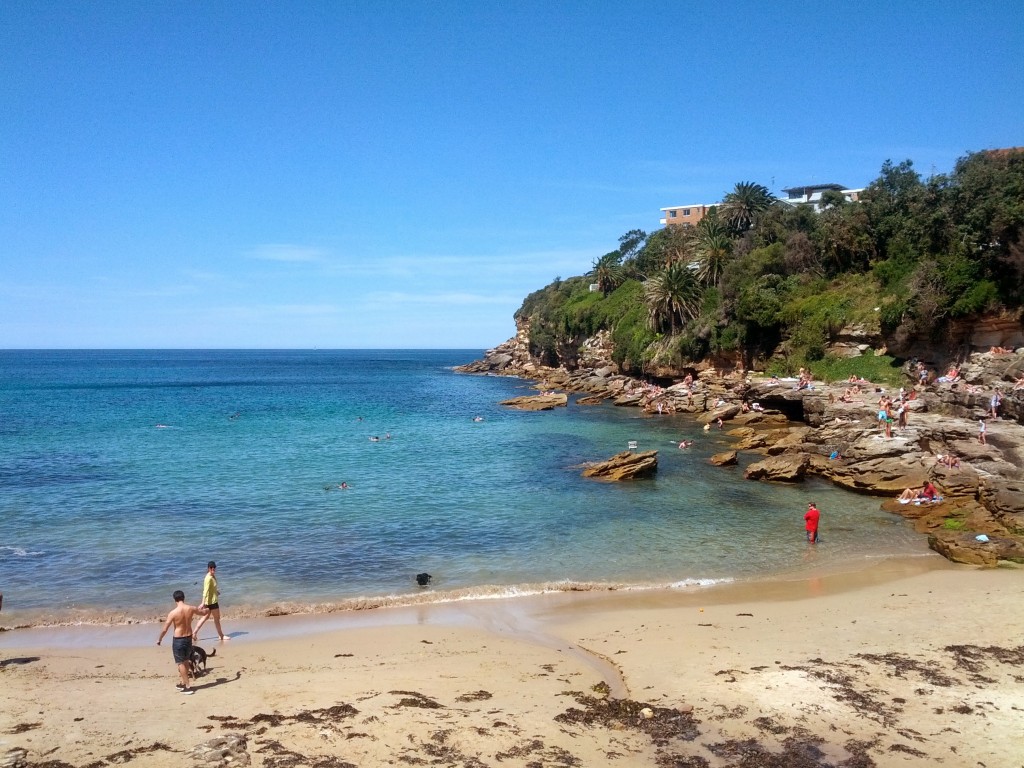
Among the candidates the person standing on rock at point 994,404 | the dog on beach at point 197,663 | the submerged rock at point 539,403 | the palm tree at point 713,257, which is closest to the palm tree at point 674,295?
the palm tree at point 713,257

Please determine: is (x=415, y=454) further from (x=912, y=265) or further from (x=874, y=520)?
(x=912, y=265)

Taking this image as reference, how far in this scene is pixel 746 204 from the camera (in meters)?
64.9

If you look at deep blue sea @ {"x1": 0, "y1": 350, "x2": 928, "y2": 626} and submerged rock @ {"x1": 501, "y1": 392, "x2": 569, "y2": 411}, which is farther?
submerged rock @ {"x1": 501, "y1": 392, "x2": 569, "y2": 411}

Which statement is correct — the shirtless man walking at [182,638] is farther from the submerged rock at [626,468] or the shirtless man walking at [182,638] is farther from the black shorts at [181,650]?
the submerged rock at [626,468]

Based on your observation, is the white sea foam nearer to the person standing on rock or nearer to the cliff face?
the person standing on rock

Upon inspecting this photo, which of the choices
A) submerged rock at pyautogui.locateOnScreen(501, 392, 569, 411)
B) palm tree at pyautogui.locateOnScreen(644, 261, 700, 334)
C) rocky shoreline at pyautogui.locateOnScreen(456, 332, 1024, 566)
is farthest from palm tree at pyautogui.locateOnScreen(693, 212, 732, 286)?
submerged rock at pyautogui.locateOnScreen(501, 392, 569, 411)

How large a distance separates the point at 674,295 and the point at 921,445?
33.3 m

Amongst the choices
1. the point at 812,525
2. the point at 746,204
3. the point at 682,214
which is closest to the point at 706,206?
the point at 682,214

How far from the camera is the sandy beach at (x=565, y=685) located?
26.3 ft

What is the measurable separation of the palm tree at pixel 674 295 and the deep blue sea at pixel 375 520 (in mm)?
19316

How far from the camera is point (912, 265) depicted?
39.5 m

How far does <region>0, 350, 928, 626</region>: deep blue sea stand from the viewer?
16.0 meters

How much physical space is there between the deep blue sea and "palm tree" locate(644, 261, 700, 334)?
19316mm

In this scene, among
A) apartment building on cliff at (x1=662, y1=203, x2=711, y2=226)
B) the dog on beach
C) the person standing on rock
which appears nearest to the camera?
the dog on beach
